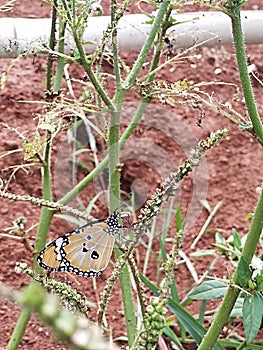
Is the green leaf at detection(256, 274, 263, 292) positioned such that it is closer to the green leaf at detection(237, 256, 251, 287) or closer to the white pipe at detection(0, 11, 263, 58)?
the green leaf at detection(237, 256, 251, 287)

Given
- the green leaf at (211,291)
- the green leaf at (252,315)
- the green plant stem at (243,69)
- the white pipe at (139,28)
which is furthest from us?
the white pipe at (139,28)

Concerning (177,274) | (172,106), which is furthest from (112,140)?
(172,106)

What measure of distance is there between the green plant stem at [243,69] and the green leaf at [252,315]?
207 mm

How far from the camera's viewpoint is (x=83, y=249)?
66cm

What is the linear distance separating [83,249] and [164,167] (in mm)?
921

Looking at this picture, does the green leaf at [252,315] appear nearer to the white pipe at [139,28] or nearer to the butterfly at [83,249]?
the butterfly at [83,249]

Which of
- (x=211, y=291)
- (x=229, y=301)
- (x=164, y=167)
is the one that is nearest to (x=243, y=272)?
(x=229, y=301)

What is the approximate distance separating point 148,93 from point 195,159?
332 mm

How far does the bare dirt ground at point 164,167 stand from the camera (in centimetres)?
133

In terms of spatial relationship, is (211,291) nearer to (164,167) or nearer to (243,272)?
(243,272)

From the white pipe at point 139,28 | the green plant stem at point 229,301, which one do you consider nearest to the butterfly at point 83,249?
the green plant stem at point 229,301

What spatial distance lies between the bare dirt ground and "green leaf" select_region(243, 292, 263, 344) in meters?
0.52

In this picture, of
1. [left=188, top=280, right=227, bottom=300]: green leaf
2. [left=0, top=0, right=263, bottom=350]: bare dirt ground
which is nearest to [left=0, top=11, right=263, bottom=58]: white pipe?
[left=0, top=0, right=263, bottom=350]: bare dirt ground

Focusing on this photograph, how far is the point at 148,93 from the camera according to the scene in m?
0.81
